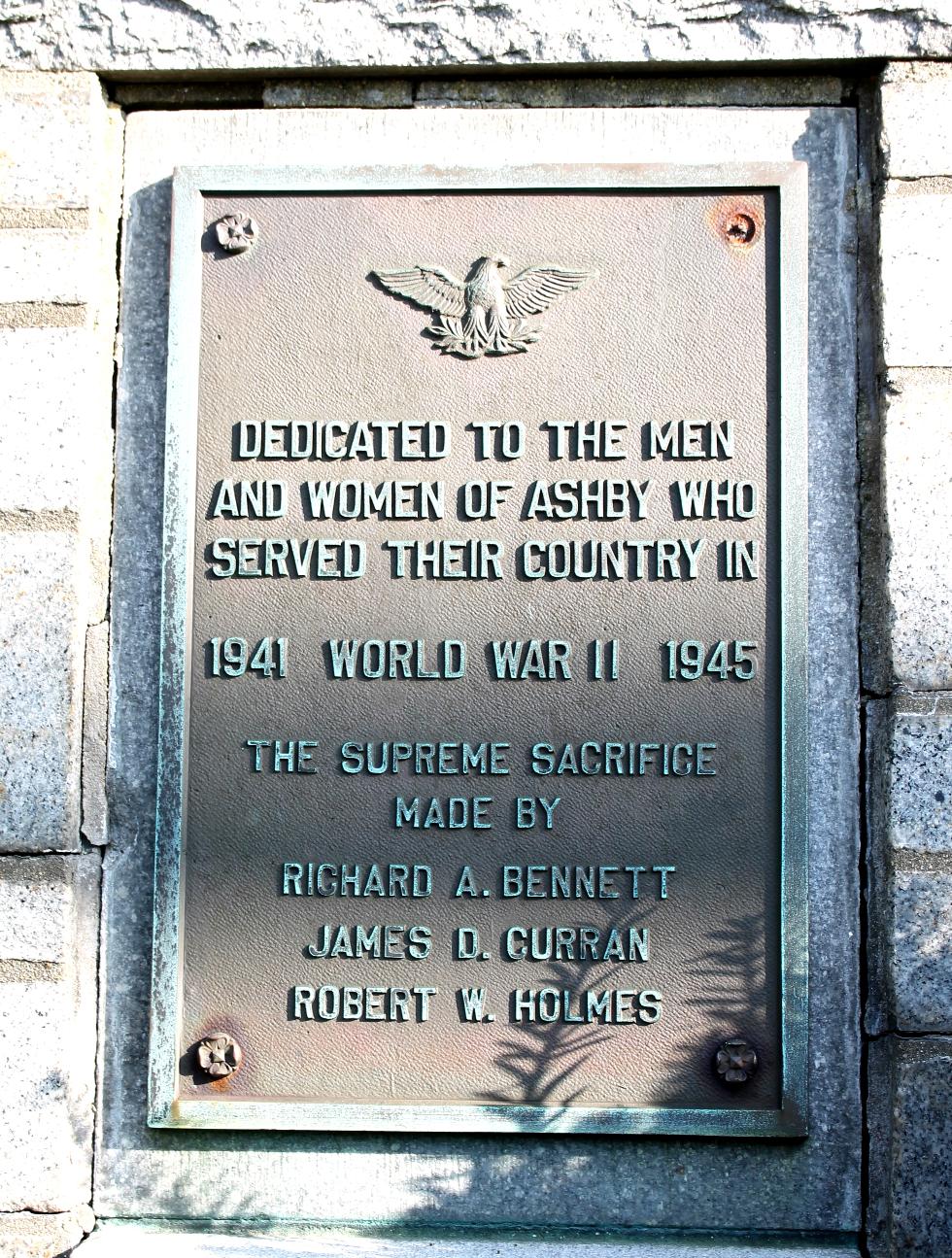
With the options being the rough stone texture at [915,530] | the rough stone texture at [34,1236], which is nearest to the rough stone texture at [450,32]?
the rough stone texture at [915,530]

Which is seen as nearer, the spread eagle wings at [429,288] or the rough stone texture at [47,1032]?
the rough stone texture at [47,1032]

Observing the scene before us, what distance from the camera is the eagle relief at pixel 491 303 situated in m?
3.08

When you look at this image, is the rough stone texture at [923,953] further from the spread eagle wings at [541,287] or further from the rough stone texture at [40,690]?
the rough stone texture at [40,690]

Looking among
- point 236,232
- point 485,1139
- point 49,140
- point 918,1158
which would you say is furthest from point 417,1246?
point 49,140

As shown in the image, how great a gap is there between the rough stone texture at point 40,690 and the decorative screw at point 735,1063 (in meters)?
1.58

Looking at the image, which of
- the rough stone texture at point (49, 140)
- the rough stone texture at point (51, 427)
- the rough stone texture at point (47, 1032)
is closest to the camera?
the rough stone texture at point (47, 1032)

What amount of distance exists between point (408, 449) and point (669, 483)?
25.0 inches

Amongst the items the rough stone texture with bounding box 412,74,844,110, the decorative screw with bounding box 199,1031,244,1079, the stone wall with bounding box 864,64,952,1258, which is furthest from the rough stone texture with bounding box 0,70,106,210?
the decorative screw with bounding box 199,1031,244,1079

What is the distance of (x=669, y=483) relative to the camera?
305 cm

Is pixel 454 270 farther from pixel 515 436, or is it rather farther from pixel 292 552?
pixel 292 552

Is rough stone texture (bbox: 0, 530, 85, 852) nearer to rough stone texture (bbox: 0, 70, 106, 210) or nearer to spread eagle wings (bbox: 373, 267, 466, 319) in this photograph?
rough stone texture (bbox: 0, 70, 106, 210)

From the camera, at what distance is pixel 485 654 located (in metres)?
3.03

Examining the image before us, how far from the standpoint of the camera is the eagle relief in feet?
10.1

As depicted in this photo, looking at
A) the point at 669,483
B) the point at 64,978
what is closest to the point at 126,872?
the point at 64,978
